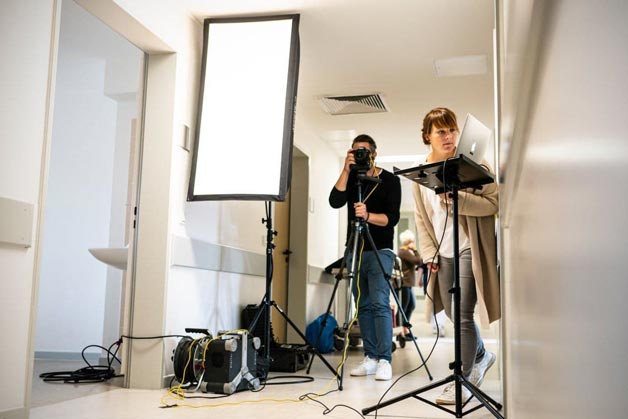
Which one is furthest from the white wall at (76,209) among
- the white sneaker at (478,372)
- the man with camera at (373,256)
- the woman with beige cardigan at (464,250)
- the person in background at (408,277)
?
the person in background at (408,277)

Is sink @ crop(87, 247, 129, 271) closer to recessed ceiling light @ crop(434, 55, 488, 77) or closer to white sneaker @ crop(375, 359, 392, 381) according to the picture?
white sneaker @ crop(375, 359, 392, 381)

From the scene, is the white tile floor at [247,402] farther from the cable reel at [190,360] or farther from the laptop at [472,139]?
the laptop at [472,139]

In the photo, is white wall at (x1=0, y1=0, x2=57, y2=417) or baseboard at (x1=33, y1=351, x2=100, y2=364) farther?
baseboard at (x1=33, y1=351, x2=100, y2=364)

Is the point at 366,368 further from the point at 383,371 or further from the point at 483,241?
the point at 483,241

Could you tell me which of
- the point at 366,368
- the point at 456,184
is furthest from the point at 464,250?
the point at 366,368

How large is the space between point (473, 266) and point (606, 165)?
2.25 meters

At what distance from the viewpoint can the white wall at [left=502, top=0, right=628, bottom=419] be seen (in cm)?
32

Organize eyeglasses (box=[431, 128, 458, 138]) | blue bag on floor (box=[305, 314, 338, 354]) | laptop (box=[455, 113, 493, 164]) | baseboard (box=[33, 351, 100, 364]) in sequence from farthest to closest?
1. blue bag on floor (box=[305, 314, 338, 354])
2. baseboard (box=[33, 351, 100, 364])
3. eyeglasses (box=[431, 128, 458, 138])
4. laptop (box=[455, 113, 493, 164])

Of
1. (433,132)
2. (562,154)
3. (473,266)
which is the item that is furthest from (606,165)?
(433,132)

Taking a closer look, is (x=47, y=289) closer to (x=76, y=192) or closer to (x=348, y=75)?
(x=76, y=192)

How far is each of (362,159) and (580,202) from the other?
2.96m

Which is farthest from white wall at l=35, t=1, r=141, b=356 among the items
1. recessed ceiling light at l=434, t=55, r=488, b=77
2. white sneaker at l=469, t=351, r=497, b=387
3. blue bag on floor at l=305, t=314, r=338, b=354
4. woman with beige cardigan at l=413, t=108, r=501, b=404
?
white sneaker at l=469, t=351, r=497, b=387

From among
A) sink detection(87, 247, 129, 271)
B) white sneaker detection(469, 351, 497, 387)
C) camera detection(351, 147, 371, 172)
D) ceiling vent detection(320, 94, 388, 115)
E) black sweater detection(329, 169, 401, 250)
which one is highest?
ceiling vent detection(320, 94, 388, 115)

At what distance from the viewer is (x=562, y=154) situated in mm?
510
